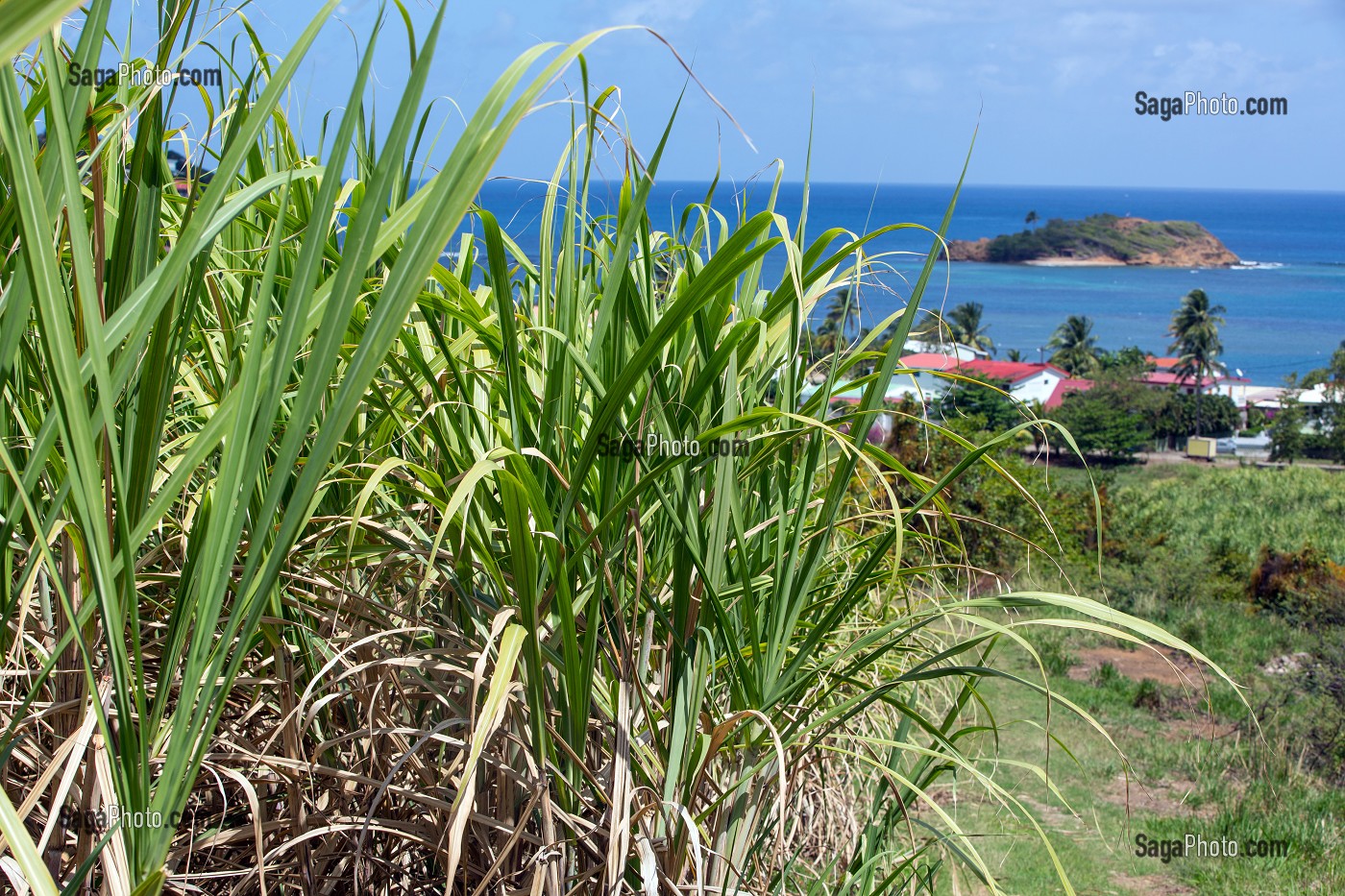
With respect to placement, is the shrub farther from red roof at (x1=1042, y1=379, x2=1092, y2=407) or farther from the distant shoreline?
the distant shoreline

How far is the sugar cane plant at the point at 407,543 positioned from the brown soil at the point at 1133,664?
790 centimetres

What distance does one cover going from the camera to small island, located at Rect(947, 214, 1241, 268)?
92.0 m

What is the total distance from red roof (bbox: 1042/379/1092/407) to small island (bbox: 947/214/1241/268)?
52926 millimetres

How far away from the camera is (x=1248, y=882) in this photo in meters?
4.46

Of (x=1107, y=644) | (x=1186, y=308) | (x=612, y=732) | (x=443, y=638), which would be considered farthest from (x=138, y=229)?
(x=1186, y=308)

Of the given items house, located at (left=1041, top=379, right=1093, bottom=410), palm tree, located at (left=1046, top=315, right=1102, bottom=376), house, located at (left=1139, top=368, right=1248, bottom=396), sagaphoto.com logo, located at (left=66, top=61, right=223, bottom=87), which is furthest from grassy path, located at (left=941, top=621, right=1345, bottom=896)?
palm tree, located at (left=1046, top=315, right=1102, bottom=376)

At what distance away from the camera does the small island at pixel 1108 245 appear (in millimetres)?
92000

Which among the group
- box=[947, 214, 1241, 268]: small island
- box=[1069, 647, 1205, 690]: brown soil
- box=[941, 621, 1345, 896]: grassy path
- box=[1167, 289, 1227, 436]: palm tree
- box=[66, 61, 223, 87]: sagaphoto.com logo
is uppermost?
box=[947, 214, 1241, 268]: small island

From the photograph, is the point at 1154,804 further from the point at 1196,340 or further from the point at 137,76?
the point at 1196,340

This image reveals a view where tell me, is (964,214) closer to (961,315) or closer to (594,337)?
(961,315)

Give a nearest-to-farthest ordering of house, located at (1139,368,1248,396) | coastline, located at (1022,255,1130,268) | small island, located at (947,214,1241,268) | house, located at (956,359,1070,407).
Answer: house, located at (956,359,1070,407) < house, located at (1139,368,1248,396) < small island, located at (947,214,1241,268) < coastline, located at (1022,255,1130,268)

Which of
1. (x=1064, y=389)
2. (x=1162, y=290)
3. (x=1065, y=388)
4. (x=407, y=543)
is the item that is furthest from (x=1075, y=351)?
(x=1162, y=290)

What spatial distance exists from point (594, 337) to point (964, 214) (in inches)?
5560

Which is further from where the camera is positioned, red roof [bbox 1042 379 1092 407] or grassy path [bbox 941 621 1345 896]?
red roof [bbox 1042 379 1092 407]
